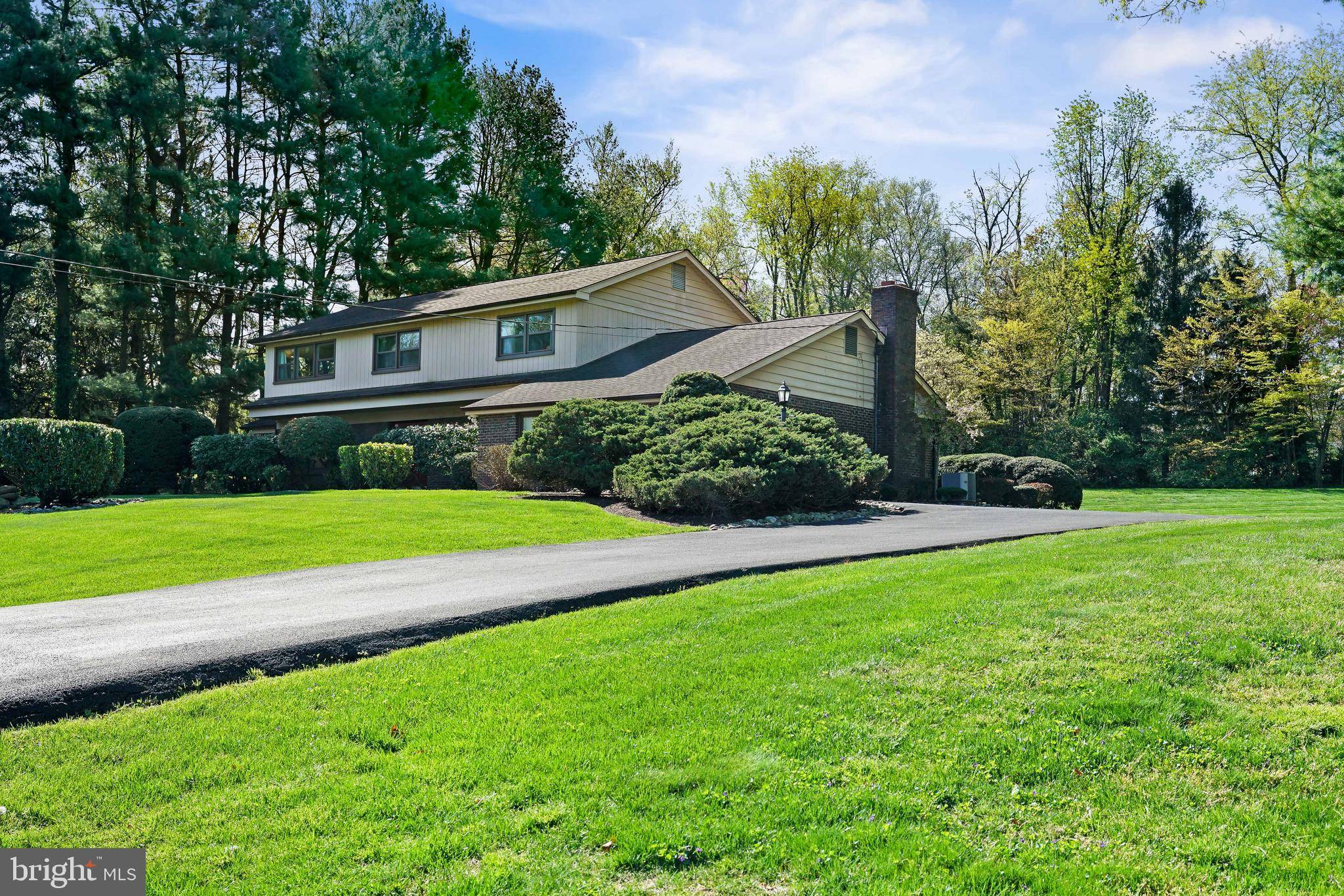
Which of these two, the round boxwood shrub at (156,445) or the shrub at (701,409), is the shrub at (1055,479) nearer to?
the shrub at (701,409)

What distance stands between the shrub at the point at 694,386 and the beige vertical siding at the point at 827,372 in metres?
1.60

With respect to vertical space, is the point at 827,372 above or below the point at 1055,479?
above

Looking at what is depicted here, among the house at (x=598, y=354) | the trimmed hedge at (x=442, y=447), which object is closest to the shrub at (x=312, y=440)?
the trimmed hedge at (x=442, y=447)

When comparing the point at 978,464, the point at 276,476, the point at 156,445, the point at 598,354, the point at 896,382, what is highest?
the point at 598,354

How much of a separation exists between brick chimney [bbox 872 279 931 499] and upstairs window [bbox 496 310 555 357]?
979 centimetres

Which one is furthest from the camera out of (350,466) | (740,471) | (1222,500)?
(1222,500)

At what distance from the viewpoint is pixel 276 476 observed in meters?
26.0

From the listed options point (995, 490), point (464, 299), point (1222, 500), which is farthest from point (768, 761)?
point (464, 299)

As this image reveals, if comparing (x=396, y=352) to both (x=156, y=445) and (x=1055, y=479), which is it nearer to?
(x=156, y=445)

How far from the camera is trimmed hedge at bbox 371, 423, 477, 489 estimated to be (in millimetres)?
24625

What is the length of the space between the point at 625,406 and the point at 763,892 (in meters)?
17.1

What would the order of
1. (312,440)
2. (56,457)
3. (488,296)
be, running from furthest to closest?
1. (488,296)
2. (312,440)
3. (56,457)

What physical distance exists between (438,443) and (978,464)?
50.4ft

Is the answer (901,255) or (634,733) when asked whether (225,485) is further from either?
(901,255)
